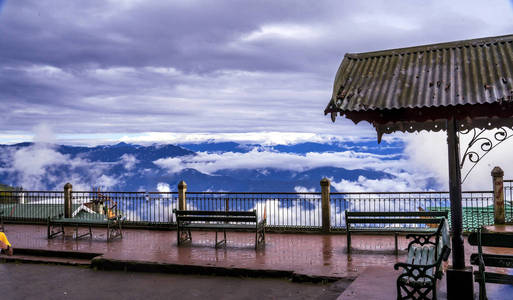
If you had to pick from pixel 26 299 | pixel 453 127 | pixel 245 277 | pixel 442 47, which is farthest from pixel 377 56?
pixel 26 299

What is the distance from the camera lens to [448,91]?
685 cm

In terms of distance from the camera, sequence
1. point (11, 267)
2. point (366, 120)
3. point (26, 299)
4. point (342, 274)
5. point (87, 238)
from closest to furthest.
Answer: point (366, 120)
point (26, 299)
point (342, 274)
point (11, 267)
point (87, 238)

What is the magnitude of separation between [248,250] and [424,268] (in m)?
6.45

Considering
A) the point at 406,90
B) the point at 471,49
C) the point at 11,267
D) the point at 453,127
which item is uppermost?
the point at 471,49

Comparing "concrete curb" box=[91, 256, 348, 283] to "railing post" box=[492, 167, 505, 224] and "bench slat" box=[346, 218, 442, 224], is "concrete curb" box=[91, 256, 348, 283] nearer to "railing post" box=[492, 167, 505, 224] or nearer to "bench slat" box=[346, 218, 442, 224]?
"bench slat" box=[346, 218, 442, 224]

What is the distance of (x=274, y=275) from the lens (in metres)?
10.0

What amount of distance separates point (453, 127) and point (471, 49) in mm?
1479

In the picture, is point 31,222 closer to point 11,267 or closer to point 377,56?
point 11,267

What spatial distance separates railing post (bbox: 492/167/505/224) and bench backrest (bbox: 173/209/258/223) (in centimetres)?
679

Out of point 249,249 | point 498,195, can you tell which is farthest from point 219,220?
point 498,195

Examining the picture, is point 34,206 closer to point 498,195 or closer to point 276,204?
point 276,204

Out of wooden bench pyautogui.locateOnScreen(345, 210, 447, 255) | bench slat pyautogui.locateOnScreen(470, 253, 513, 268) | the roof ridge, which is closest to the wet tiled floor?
wooden bench pyautogui.locateOnScreen(345, 210, 447, 255)

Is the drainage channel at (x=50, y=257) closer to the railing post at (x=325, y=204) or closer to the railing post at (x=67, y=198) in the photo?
the railing post at (x=67, y=198)

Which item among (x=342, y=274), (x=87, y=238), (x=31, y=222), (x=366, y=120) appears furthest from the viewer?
(x=31, y=222)
